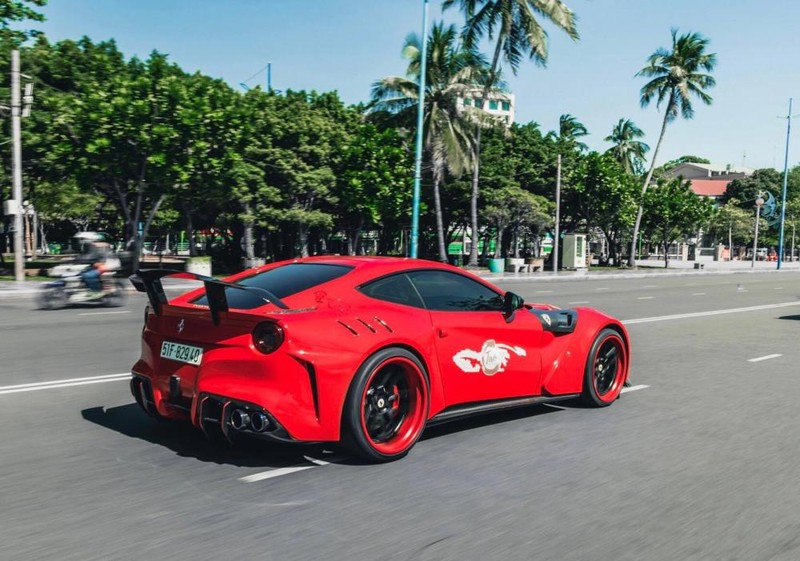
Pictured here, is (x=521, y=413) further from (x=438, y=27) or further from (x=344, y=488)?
A: (x=438, y=27)

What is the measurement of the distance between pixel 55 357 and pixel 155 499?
5627 mm

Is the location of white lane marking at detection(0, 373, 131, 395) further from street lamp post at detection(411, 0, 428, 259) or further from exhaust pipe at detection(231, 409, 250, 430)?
street lamp post at detection(411, 0, 428, 259)

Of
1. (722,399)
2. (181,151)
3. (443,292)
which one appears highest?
(181,151)

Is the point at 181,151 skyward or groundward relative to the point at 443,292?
skyward

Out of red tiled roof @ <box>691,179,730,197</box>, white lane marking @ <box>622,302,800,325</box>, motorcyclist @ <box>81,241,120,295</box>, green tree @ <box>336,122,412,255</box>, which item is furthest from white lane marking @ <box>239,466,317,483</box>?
red tiled roof @ <box>691,179,730,197</box>

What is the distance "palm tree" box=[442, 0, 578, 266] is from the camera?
38688 millimetres

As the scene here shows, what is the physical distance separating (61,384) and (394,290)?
387 centimetres

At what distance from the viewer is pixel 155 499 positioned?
158 inches

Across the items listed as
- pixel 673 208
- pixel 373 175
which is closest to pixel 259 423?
pixel 373 175

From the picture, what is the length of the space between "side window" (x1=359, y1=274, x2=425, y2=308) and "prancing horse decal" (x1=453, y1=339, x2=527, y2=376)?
0.47 metres

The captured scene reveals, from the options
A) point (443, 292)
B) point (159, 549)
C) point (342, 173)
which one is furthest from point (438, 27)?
point (159, 549)

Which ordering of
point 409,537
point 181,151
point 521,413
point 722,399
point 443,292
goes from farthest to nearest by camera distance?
point 181,151 < point 722,399 < point 521,413 < point 443,292 < point 409,537

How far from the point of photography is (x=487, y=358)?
545cm

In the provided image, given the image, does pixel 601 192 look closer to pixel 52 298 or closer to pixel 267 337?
pixel 52 298
